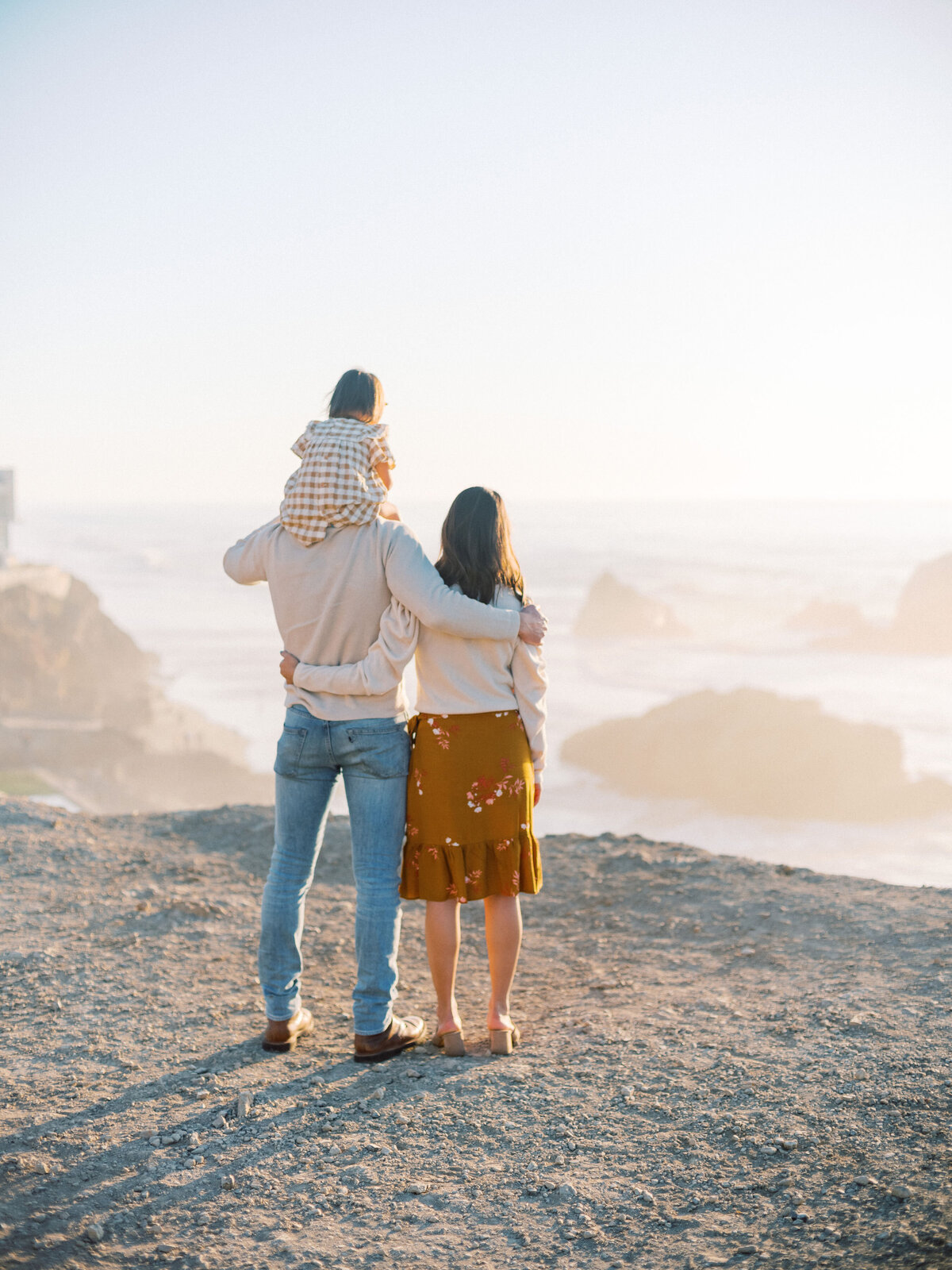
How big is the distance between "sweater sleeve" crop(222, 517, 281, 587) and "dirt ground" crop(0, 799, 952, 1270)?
1.63 meters

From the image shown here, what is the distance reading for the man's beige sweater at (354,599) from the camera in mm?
2922

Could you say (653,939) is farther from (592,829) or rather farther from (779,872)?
(592,829)

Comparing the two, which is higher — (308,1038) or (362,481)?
(362,481)

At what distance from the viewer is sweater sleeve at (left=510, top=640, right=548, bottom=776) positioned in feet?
10.2

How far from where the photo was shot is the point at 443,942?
3.21 metres

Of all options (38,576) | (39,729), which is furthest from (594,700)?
(38,576)

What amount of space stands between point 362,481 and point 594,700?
106ft

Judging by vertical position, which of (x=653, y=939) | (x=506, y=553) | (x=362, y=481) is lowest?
(x=653, y=939)

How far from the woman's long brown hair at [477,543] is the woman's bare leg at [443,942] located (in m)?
1.03

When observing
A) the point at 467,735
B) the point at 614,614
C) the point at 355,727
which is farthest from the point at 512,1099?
the point at 614,614

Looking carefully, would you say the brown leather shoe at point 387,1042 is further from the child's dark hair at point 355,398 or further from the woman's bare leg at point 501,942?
the child's dark hair at point 355,398

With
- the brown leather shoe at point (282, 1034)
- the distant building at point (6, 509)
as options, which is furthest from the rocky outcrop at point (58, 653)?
the brown leather shoe at point (282, 1034)

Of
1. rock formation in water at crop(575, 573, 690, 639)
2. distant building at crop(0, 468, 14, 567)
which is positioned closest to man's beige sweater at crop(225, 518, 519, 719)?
distant building at crop(0, 468, 14, 567)

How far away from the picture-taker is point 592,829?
19.5 m
